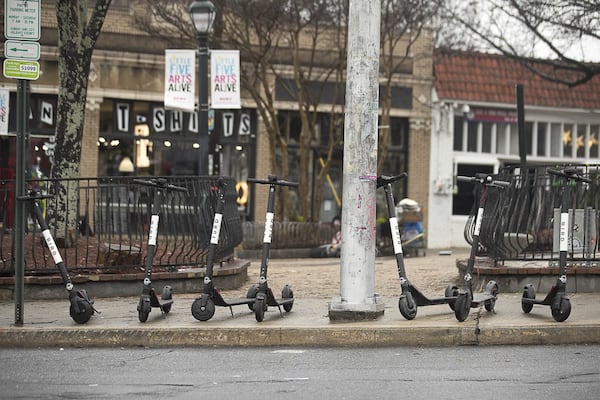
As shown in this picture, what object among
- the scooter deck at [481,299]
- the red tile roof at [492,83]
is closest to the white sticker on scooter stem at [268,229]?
the scooter deck at [481,299]

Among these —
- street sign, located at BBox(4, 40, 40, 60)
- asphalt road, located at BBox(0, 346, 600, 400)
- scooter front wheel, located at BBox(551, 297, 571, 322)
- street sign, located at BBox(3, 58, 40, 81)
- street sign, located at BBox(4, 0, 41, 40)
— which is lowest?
asphalt road, located at BBox(0, 346, 600, 400)

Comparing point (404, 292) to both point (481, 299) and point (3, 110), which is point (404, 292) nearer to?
point (481, 299)

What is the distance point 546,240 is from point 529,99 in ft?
64.7

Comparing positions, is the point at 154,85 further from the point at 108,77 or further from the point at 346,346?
the point at 346,346

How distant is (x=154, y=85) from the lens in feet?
90.7

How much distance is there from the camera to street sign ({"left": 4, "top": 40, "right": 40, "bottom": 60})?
9.25 metres

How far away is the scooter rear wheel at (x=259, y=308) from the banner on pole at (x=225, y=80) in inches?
299

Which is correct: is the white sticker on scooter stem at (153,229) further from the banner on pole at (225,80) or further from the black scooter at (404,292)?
the banner on pole at (225,80)

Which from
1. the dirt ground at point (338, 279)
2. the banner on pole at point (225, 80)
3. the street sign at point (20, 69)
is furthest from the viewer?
the banner on pole at point (225, 80)

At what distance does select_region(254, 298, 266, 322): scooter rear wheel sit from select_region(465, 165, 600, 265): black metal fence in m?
3.56

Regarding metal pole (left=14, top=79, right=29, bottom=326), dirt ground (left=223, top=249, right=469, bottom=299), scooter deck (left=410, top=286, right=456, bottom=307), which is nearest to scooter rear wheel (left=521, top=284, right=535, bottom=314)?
scooter deck (left=410, top=286, right=456, bottom=307)

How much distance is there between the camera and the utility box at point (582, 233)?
11617mm

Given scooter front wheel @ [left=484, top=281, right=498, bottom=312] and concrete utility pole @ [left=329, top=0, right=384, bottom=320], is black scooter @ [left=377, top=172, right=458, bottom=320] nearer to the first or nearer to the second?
concrete utility pole @ [left=329, top=0, right=384, bottom=320]

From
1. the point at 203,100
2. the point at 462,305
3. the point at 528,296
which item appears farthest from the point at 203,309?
the point at 203,100
